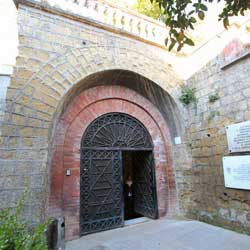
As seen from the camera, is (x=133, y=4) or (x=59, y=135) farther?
(x=133, y=4)

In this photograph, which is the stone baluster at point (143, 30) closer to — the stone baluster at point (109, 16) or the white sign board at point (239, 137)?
the stone baluster at point (109, 16)

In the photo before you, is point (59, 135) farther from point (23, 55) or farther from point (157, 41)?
point (157, 41)

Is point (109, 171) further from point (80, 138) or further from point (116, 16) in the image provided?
point (116, 16)

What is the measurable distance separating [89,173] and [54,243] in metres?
1.42

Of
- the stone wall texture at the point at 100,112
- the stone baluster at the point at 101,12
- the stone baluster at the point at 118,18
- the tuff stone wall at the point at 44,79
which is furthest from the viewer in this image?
the stone baluster at the point at 118,18

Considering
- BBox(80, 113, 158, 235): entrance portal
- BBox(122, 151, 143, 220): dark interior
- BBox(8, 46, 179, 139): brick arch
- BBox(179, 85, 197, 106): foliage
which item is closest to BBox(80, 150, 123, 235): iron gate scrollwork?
BBox(80, 113, 158, 235): entrance portal

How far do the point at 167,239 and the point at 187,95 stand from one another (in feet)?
10.5

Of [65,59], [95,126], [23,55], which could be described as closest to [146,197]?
[95,126]

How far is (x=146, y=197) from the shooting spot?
16.8 feet

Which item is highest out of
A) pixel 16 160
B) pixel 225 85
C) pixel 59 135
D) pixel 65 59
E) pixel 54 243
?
A: pixel 65 59

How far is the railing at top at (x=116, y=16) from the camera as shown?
3.78 metres

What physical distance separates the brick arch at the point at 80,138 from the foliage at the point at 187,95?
2.52ft

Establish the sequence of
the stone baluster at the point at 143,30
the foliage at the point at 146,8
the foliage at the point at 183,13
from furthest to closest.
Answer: the foliage at the point at 146,8 < the stone baluster at the point at 143,30 < the foliage at the point at 183,13

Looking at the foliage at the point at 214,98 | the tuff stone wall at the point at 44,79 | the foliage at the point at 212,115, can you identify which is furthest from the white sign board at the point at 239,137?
the tuff stone wall at the point at 44,79
